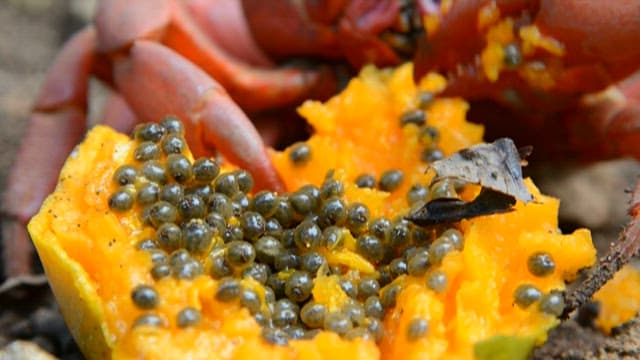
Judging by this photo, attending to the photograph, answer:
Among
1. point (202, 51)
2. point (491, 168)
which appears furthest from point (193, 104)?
point (491, 168)

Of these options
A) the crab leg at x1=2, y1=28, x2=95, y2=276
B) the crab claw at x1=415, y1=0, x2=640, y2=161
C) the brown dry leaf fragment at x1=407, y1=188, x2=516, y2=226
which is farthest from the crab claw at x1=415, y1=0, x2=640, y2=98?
the crab leg at x1=2, y1=28, x2=95, y2=276

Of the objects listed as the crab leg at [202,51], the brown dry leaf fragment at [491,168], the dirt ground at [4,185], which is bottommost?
the dirt ground at [4,185]

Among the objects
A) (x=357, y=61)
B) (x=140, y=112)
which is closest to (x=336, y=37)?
(x=357, y=61)

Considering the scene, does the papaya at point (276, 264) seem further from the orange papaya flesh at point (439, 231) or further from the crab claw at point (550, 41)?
the crab claw at point (550, 41)

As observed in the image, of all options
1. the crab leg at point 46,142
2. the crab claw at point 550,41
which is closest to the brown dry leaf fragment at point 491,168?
the crab claw at point 550,41

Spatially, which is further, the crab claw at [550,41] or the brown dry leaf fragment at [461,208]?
the crab claw at [550,41]

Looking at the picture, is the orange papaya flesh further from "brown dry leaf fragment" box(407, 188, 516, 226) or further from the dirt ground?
the dirt ground
